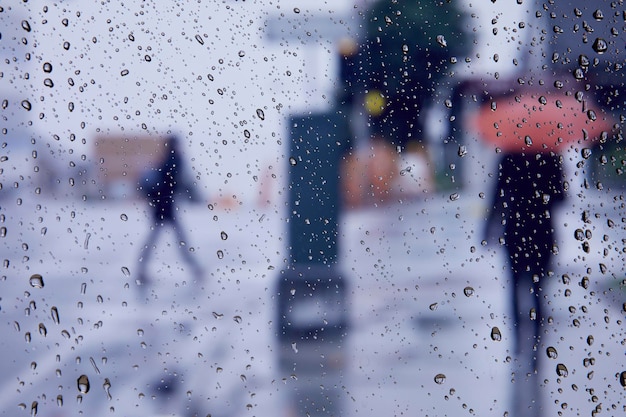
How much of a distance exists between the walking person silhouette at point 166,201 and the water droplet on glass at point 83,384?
156 mm

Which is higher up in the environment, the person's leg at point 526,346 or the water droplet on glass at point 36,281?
the water droplet on glass at point 36,281

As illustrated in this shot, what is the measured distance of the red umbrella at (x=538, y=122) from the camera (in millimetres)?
886

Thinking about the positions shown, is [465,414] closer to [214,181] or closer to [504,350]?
[504,350]

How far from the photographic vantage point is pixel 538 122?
894mm

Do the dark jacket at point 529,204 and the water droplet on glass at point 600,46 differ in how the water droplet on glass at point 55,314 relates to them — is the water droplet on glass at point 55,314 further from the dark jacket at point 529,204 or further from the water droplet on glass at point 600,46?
the water droplet on glass at point 600,46

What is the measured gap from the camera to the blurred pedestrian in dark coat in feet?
2.90

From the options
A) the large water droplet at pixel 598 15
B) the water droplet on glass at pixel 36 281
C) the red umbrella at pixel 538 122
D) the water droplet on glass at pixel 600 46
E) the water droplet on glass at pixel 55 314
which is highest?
the large water droplet at pixel 598 15

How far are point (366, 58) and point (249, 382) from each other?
1.64 feet

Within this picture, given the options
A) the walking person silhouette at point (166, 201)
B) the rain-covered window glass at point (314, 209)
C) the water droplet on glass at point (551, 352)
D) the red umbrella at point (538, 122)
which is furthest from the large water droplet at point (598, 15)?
the walking person silhouette at point (166, 201)

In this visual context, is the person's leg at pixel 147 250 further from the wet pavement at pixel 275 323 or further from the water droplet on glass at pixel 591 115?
the water droplet on glass at pixel 591 115

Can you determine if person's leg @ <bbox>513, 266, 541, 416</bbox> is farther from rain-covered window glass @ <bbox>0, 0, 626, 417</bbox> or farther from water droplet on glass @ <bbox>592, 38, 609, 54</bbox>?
water droplet on glass @ <bbox>592, 38, 609, 54</bbox>

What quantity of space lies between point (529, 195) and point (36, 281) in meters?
0.72

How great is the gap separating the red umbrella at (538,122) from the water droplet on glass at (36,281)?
663 millimetres

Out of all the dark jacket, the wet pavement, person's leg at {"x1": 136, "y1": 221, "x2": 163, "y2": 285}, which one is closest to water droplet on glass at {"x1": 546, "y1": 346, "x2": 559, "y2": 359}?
the wet pavement
